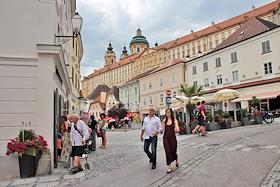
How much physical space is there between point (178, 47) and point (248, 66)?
2147 inches

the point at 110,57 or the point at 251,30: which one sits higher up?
the point at 110,57

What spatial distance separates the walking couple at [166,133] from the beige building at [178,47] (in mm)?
48537

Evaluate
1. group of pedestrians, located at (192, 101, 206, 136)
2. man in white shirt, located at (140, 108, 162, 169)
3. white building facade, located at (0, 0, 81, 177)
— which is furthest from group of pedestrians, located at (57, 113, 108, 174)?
group of pedestrians, located at (192, 101, 206, 136)

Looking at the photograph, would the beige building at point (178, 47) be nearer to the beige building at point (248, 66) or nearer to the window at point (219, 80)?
the beige building at point (248, 66)

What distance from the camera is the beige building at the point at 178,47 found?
7479 cm

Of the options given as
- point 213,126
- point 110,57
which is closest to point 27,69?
point 213,126

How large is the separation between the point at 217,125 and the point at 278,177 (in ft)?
47.9

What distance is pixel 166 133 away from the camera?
8297mm

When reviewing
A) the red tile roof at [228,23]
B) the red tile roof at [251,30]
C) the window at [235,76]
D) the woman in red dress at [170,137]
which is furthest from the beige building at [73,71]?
the red tile roof at [228,23]

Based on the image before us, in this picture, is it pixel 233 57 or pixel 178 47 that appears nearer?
pixel 233 57

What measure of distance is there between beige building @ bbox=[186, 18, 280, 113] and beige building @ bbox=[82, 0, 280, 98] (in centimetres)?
1407

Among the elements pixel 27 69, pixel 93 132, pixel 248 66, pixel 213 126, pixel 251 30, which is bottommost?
pixel 213 126

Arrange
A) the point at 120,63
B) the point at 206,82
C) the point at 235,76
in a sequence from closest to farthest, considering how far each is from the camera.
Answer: the point at 235,76, the point at 206,82, the point at 120,63

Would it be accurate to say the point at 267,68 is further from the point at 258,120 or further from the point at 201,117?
the point at 201,117
